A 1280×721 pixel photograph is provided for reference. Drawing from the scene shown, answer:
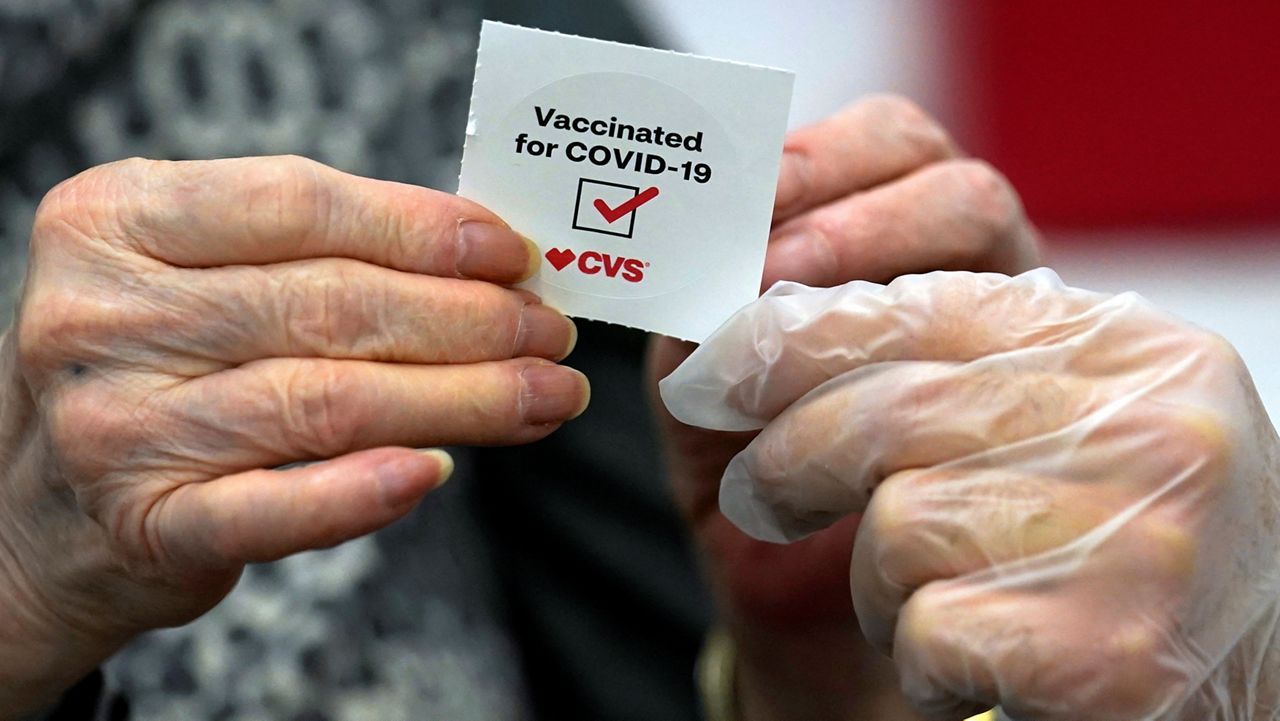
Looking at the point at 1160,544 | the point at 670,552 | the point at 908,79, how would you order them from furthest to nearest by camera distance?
the point at 908,79 < the point at 670,552 < the point at 1160,544

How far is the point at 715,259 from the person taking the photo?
26.9 inches

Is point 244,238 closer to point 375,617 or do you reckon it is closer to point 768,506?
point 768,506

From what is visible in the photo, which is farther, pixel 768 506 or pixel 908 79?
pixel 908 79

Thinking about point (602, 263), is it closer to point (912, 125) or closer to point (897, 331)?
point (897, 331)

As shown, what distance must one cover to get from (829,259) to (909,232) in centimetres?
9

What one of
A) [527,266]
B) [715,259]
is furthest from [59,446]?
[715,259]

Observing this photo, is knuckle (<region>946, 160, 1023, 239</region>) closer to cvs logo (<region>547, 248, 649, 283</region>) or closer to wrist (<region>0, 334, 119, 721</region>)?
cvs logo (<region>547, 248, 649, 283</region>)

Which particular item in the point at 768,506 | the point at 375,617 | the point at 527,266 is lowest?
the point at 375,617

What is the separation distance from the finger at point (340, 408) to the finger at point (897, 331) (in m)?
0.13

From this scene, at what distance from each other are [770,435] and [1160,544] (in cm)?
25

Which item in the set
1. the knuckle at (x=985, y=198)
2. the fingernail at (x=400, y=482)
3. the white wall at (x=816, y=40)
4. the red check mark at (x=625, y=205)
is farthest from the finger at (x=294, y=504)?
the white wall at (x=816, y=40)

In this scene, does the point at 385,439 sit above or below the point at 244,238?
below

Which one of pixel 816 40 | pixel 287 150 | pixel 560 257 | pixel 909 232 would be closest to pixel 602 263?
pixel 560 257

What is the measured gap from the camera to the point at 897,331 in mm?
619
